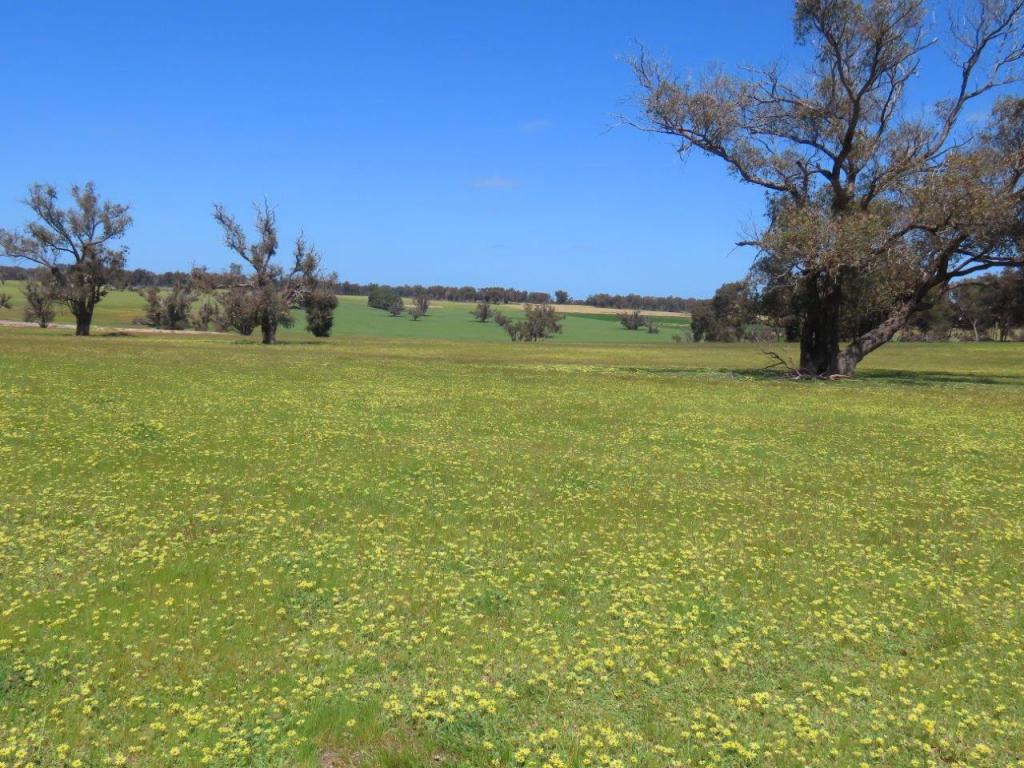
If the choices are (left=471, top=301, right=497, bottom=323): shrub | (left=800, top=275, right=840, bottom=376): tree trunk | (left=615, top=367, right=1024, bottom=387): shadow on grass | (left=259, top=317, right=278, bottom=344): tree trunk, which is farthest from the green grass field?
(left=800, top=275, right=840, bottom=376): tree trunk

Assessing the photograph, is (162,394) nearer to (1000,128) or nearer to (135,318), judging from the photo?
(1000,128)

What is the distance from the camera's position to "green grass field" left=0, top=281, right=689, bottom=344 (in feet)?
401

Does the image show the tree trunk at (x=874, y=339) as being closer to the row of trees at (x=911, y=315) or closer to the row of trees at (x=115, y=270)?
the row of trees at (x=911, y=315)

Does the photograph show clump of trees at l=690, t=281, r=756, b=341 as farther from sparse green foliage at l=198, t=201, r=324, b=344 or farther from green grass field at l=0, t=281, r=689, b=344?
sparse green foliage at l=198, t=201, r=324, b=344

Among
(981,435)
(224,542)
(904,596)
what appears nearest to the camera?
(904,596)

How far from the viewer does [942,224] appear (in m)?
34.8

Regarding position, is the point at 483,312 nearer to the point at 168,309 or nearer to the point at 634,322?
the point at 634,322

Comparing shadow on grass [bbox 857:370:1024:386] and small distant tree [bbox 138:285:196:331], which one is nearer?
shadow on grass [bbox 857:370:1024:386]

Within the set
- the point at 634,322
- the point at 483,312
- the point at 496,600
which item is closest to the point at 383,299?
the point at 483,312

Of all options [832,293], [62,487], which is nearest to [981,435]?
[832,293]

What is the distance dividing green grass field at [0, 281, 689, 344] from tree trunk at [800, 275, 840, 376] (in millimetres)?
72208

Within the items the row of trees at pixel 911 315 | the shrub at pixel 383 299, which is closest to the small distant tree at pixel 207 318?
the shrub at pixel 383 299

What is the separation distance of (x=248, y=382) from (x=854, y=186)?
31608 millimetres

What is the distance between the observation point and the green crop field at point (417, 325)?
122 meters
